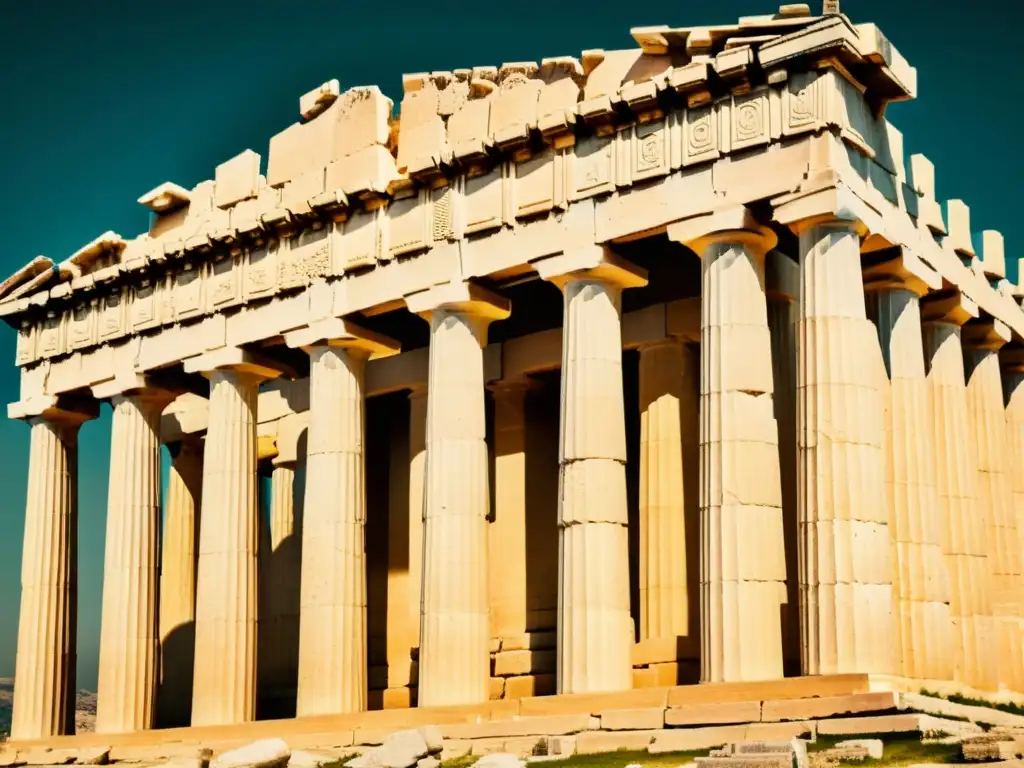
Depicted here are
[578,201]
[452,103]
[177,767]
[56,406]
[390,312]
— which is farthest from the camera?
[56,406]

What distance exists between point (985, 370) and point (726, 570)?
40.6 feet

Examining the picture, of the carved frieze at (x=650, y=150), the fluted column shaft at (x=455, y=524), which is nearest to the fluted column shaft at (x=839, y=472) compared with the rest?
the carved frieze at (x=650, y=150)

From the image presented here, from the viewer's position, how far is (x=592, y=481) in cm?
3947

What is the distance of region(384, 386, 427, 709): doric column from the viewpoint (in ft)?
160

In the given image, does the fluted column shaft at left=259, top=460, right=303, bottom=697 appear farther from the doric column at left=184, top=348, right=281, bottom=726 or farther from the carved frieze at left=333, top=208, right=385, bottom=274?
the carved frieze at left=333, top=208, right=385, bottom=274

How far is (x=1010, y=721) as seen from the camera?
3675cm

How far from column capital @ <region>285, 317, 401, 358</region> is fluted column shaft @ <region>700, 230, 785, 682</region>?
10331 millimetres

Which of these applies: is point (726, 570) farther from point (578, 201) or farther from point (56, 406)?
point (56, 406)

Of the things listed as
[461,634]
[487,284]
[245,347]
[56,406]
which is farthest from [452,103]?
[56,406]

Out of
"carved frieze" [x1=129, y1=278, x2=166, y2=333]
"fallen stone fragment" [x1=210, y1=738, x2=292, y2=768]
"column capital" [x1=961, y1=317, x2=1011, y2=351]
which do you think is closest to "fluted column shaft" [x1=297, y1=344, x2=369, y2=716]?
"carved frieze" [x1=129, y1=278, x2=166, y2=333]

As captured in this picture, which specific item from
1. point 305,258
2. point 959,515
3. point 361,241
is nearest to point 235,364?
point 305,258

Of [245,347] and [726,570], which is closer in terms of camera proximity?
[726,570]

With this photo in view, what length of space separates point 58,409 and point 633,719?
23330 millimetres

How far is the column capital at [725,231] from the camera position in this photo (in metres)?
38.1
